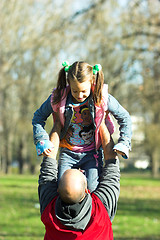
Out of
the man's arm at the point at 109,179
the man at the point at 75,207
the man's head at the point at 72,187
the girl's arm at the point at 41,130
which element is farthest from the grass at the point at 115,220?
the man's head at the point at 72,187

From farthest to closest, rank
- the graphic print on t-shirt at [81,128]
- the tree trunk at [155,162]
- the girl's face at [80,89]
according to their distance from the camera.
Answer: the tree trunk at [155,162] → the graphic print on t-shirt at [81,128] → the girl's face at [80,89]

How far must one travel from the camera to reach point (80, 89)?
11.2 ft

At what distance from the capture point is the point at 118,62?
1101 inches

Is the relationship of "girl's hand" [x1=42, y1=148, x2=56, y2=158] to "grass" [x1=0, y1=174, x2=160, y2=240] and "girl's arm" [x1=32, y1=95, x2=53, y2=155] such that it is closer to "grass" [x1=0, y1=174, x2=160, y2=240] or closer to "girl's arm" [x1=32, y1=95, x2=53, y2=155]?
"girl's arm" [x1=32, y1=95, x2=53, y2=155]

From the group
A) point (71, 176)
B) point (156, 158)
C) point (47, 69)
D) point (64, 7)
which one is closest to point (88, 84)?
point (71, 176)

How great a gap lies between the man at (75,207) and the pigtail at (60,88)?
2.13 ft

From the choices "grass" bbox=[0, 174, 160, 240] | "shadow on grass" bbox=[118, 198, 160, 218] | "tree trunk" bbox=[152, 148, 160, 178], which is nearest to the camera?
"grass" bbox=[0, 174, 160, 240]

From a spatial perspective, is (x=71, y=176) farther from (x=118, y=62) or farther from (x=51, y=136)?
(x=118, y=62)

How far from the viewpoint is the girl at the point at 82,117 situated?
344 centimetres

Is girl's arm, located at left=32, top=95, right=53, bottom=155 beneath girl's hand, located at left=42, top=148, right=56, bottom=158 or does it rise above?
above

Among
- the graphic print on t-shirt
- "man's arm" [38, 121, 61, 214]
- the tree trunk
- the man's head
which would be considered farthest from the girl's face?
the tree trunk

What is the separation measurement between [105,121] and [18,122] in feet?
131

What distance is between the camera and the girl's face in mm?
3396

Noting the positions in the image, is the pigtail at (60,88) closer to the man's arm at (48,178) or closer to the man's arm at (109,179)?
the man's arm at (48,178)
